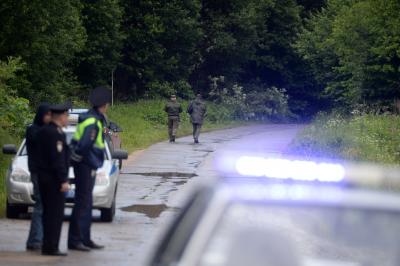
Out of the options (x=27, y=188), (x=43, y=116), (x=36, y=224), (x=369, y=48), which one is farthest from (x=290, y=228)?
(x=369, y=48)

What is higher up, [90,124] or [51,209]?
[90,124]

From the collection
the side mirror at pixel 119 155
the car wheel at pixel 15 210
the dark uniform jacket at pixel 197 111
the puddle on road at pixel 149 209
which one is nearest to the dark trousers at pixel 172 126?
the dark uniform jacket at pixel 197 111

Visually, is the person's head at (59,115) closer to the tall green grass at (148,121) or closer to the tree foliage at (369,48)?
the tall green grass at (148,121)

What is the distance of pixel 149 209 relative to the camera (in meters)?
17.2

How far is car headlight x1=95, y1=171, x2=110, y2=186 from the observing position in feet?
49.5

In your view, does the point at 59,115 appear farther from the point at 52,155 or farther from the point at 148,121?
the point at 148,121

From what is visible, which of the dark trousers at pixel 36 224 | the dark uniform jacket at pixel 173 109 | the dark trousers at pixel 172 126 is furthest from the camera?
the dark uniform jacket at pixel 173 109

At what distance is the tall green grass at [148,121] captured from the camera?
3685 cm

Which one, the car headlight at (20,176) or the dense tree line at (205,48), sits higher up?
the dense tree line at (205,48)

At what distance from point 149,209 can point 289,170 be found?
11764 millimetres

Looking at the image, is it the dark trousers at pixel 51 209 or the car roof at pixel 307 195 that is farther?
the dark trousers at pixel 51 209

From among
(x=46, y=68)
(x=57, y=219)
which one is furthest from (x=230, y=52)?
(x=57, y=219)

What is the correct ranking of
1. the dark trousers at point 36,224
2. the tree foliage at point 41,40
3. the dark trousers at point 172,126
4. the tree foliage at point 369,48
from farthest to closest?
the tree foliage at point 369,48
the dark trousers at point 172,126
the tree foliage at point 41,40
the dark trousers at point 36,224

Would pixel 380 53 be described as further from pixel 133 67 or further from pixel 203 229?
pixel 203 229
